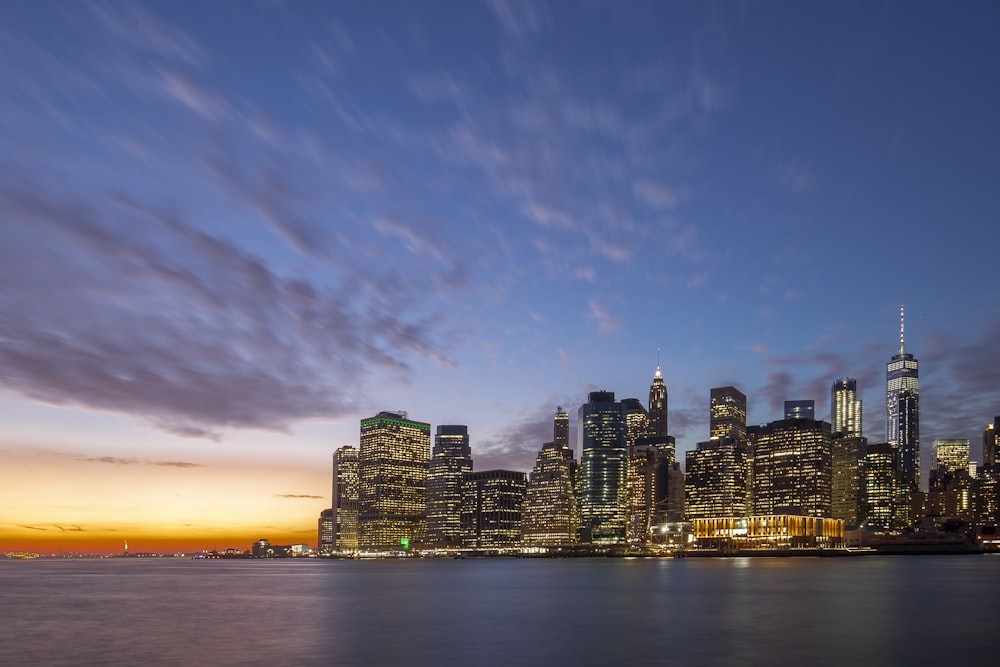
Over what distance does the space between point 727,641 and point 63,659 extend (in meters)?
41.3

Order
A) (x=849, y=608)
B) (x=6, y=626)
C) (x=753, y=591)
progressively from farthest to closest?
1. (x=753, y=591)
2. (x=849, y=608)
3. (x=6, y=626)

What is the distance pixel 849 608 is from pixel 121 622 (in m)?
65.2

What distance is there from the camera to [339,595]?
111m

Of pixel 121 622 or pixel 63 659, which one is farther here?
pixel 121 622

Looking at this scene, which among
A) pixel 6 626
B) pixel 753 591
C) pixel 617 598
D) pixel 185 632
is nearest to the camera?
pixel 185 632

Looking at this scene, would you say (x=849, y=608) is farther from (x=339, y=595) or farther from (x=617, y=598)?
(x=339, y=595)

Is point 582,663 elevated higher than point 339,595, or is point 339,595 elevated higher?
point 582,663

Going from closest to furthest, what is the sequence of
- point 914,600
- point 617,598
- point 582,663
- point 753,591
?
point 582,663 < point 914,600 < point 617,598 < point 753,591

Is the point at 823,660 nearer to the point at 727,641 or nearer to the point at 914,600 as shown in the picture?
the point at 727,641

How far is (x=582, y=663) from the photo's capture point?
4884 cm

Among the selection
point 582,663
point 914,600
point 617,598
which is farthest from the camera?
point 617,598

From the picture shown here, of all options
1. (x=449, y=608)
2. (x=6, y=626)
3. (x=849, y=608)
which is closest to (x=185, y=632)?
(x=6, y=626)

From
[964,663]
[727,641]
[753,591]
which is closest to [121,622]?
[727,641]

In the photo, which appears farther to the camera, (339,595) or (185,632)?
(339,595)
